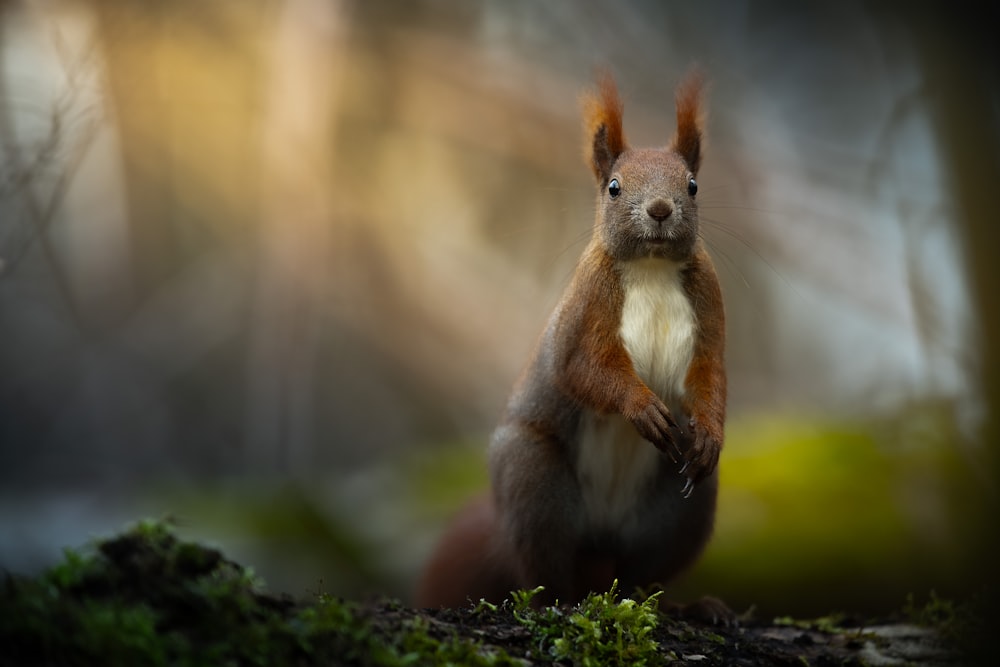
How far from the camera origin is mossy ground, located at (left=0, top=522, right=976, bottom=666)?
162 cm

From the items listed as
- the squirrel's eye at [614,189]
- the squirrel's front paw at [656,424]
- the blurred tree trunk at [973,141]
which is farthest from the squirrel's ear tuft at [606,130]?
the blurred tree trunk at [973,141]

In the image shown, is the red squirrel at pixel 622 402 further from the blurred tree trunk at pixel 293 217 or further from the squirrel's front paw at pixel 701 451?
the blurred tree trunk at pixel 293 217

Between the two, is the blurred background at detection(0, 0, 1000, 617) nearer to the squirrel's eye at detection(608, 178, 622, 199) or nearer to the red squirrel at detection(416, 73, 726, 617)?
the red squirrel at detection(416, 73, 726, 617)

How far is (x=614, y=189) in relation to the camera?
118 inches

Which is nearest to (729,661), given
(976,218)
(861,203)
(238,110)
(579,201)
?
(976,218)

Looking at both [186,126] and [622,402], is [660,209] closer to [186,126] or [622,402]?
[622,402]

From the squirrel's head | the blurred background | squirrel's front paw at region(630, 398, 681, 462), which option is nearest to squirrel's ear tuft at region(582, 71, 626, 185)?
the squirrel's head

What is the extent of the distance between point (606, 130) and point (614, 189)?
28 centimetres

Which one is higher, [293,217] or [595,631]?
[293,217]

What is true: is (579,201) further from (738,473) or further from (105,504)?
(105,504)

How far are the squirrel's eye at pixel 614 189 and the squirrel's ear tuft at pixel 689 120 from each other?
277mm

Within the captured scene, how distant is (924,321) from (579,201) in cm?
380

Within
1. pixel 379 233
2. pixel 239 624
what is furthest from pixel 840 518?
pixel 379 233

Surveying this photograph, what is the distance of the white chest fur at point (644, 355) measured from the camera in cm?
298
